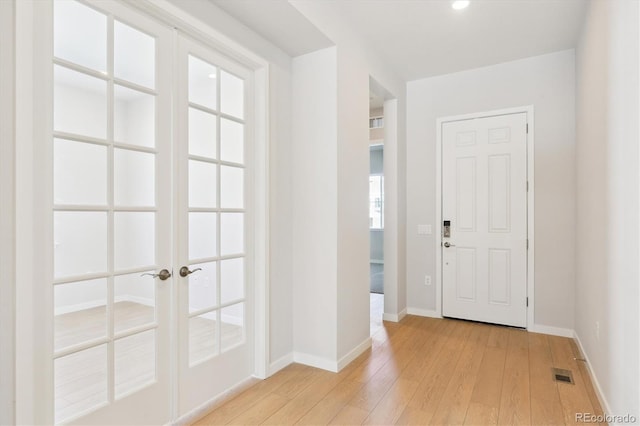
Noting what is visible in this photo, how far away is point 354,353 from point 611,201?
217 cm

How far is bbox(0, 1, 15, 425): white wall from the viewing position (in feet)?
4.56

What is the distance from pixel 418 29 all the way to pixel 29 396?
367 cm

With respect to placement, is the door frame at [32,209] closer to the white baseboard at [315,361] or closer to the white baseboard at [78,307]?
the white baseboard at [78,307]

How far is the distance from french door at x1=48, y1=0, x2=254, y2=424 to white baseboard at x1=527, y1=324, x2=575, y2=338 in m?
3.06

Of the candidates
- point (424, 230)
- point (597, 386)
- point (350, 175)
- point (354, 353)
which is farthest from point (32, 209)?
point (424, 230)

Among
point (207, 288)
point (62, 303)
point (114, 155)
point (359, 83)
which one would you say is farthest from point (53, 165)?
point (359, 83)

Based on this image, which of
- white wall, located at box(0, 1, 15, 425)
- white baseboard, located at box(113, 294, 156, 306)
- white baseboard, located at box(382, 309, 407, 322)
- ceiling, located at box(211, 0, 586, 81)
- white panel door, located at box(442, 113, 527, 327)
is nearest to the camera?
white wall, located at box(0, 1, 15, 425)

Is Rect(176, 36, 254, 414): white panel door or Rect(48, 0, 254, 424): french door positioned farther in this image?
Rect(176, 36, 254, 414): white panel door

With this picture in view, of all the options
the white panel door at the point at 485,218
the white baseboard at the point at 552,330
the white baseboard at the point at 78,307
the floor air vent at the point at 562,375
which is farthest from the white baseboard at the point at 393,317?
the white baseboard at the point at 78,307

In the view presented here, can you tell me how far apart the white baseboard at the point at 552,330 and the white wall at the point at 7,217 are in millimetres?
4240

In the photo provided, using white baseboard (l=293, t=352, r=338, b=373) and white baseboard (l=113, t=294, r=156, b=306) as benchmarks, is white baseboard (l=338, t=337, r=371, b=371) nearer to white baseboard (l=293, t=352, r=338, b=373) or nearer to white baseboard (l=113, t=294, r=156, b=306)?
white baseboard (l=293, t=352, r=338, b=373)

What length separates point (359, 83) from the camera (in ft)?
10.6

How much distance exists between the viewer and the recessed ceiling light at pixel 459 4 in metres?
2.77
